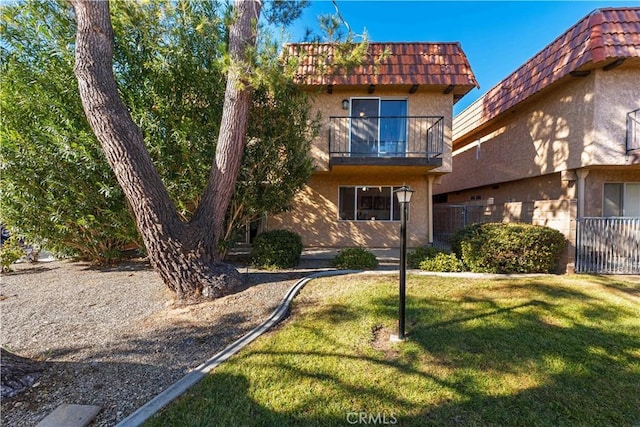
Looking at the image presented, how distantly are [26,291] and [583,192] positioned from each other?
13.7 m

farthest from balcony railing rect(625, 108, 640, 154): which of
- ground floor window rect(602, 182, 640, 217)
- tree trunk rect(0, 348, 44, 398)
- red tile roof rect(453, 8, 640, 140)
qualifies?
tree trunk rect(0, 348, 44, 398)

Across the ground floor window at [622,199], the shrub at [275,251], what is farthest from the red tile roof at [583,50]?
the shrub at [275,251]

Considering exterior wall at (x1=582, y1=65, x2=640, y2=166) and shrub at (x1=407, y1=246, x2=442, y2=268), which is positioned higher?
exterior wall at (x1=582, y1=65, x2=640, y2=166)

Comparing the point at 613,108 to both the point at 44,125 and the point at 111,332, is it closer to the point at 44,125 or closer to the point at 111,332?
the point at 111,332

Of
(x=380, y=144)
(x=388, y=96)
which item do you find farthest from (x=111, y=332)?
(x=388, y=96)

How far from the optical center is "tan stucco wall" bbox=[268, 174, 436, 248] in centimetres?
948

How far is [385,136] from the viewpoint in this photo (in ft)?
29.4

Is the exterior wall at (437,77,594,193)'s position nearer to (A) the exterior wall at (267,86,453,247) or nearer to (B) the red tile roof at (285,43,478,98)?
(B) the red tile roof at (285,43,478,98)

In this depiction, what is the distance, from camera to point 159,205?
165 inches

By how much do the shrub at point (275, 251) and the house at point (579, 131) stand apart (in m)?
6.17

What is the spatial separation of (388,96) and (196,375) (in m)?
9.14

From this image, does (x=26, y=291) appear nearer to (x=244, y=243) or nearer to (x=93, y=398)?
(x=93, y=398)

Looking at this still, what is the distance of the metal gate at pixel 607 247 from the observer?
627 cm

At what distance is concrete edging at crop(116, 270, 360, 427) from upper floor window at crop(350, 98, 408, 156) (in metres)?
6.16
